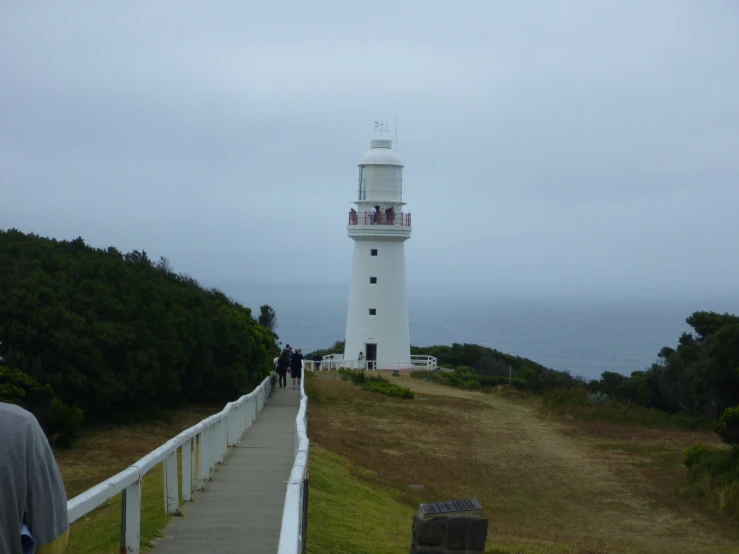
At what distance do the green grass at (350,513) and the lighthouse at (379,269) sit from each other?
27.0 m

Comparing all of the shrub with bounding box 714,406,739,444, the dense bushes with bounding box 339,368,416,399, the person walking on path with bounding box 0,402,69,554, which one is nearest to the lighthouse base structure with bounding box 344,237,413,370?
the dense bushes with bounding box 339,368,416,399

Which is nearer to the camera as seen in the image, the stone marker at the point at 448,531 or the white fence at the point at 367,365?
the stone marker at the point at 448,531

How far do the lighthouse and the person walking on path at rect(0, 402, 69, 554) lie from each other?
40.3 meters

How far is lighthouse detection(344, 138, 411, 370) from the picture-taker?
145ft

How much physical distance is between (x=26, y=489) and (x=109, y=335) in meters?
16.5

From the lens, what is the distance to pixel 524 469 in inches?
797

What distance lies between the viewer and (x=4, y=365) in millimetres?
17203

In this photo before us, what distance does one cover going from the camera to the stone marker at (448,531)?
8.21 m

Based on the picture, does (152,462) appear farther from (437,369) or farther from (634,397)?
(437,369)

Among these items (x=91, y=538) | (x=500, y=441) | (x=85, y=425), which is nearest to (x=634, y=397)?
(x=500, y=441)

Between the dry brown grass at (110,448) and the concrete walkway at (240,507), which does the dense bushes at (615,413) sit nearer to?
the dry brown grass at (110,448)

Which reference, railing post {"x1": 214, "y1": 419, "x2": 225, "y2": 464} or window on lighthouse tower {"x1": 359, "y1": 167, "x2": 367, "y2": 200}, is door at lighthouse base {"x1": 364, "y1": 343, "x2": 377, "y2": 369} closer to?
window on lighthouse tower {"x1": 359, "y1": 167, "x2": 367, "y2": 200}

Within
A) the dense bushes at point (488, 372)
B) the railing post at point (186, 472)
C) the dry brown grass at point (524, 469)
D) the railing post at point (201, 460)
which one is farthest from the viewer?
the dense bushes at point (488, 372)

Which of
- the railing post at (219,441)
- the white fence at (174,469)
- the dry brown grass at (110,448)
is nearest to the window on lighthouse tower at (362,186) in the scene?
the dry brown grass at (110,448)
